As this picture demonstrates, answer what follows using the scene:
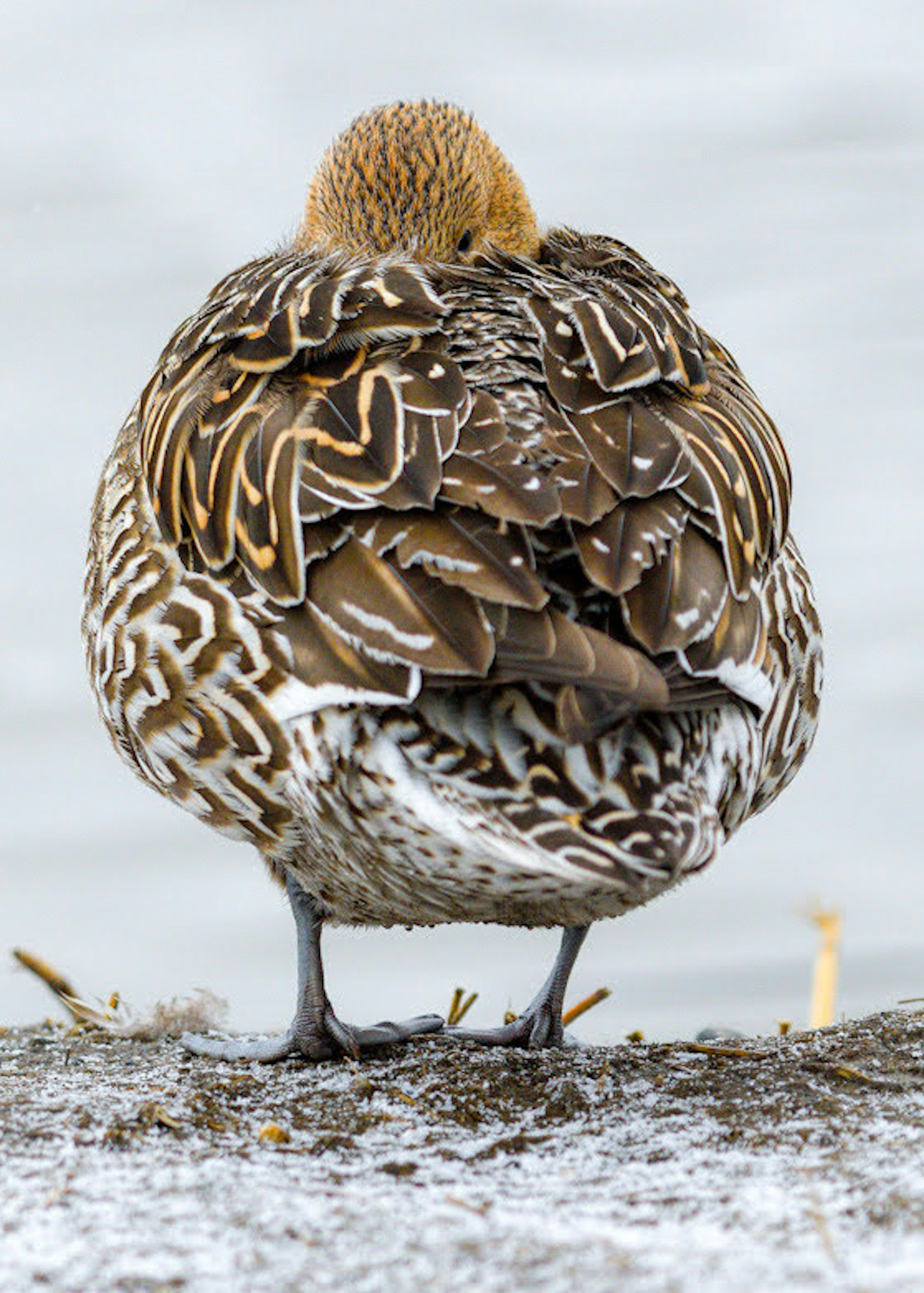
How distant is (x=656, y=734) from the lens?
394cm

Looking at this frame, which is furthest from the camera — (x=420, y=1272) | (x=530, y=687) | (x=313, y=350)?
(x=313, y=350)

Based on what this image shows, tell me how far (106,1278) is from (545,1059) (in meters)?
2.15

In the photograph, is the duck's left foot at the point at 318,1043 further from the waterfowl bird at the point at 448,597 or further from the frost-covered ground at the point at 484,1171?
the frost-covered ground at the point at 484,1171

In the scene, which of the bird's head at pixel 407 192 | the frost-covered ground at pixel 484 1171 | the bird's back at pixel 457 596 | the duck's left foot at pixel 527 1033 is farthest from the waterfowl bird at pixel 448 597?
the bird's head at pixel 407 192

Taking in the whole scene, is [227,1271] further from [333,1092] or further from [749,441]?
[749,441]

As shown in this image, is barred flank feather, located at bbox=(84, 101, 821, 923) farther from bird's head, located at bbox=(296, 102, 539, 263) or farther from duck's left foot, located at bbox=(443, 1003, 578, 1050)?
bird's head, located at bbox=(296, 102, 539, 263)


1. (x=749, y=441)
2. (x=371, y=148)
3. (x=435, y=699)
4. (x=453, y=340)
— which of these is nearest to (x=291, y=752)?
(x=435, y=699)

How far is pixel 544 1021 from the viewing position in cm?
556

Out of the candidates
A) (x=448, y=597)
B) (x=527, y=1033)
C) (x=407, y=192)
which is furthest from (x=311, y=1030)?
(x=407, y=192)

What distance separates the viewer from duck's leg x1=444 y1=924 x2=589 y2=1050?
551cm

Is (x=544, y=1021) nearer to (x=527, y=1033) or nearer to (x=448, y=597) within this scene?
(x=527, y=1033)

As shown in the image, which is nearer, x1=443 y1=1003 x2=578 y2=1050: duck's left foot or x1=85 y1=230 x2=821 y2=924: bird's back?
x1=85 y1=230 x2=821 y2=924: bird's back

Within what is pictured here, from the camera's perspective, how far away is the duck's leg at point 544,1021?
551 cm

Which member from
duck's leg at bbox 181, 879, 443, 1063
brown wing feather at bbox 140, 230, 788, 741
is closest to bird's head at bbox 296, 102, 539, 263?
brown wing feather at bbox 140, 230, 788, 741
